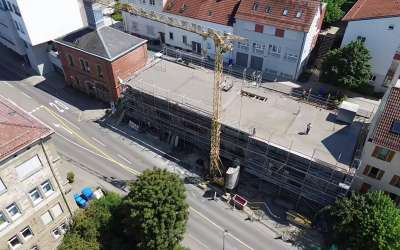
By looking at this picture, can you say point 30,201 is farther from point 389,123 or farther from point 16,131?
point 389,123

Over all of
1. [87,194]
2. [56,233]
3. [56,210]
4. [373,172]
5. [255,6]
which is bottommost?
[56,233]

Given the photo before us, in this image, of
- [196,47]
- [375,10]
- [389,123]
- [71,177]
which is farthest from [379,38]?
[71,177]

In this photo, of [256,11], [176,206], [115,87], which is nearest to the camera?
[176,206]

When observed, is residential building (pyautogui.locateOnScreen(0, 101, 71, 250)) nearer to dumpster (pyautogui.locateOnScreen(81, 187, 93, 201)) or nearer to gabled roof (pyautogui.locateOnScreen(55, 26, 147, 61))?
dumpster (pyautogui.locateOnScreen(81, 187, 93, 201))

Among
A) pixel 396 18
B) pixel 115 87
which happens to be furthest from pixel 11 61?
pixel 396 18

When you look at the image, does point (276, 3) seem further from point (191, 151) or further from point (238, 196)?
point (238, 196)

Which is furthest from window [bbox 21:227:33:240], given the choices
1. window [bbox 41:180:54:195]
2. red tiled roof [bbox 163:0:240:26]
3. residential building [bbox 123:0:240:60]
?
red tiled roof [bbox 163:0:240:26]

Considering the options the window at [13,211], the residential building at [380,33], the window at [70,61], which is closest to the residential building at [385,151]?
the residential building at [380,33]
